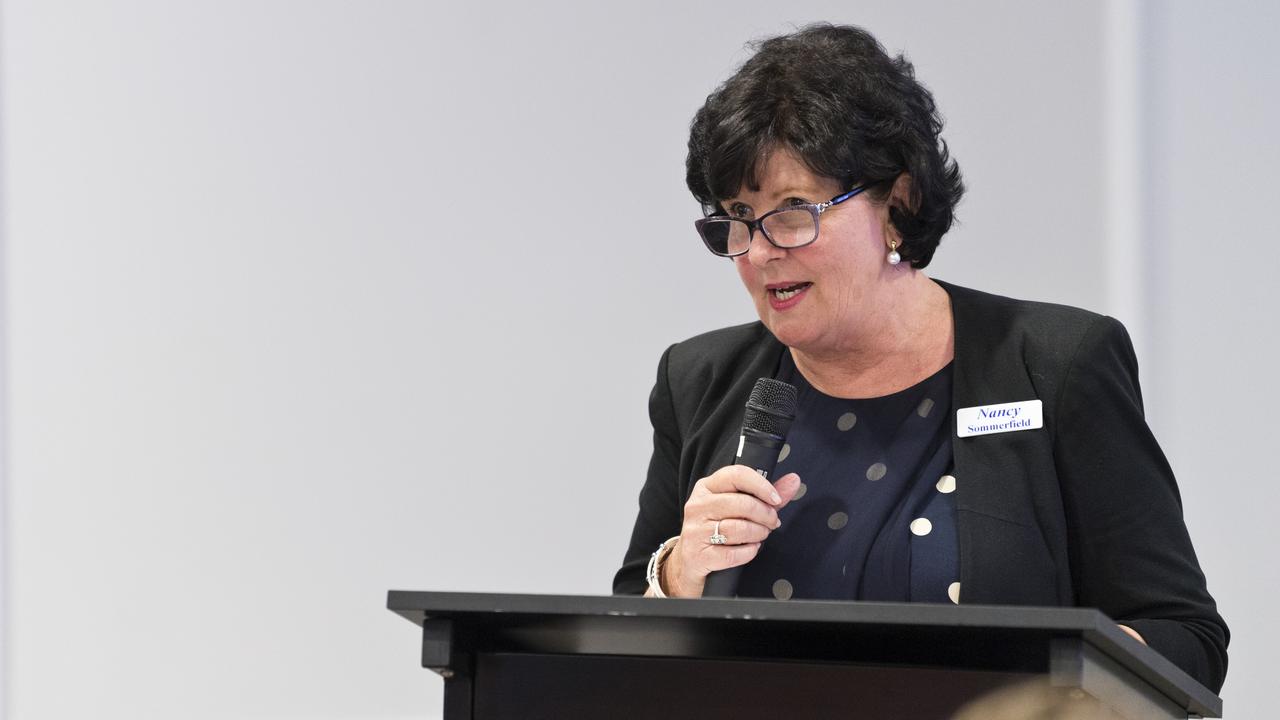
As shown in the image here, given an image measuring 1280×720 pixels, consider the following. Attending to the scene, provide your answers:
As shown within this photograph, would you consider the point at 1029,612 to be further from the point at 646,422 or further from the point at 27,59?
the point at 27,59

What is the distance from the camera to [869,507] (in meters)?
1.79

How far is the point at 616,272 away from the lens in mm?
2869

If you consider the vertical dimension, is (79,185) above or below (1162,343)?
above

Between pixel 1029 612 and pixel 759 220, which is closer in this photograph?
pixel 1029 612

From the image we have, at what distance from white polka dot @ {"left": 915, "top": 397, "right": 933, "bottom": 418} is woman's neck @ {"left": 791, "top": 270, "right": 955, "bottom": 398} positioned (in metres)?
0.04

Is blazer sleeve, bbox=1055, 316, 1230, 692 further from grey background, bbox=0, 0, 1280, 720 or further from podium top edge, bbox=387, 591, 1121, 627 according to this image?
grey background, bbox=0, 0, 1280, 720

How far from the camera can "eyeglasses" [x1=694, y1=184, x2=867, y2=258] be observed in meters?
1.76

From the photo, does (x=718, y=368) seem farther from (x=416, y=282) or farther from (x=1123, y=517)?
(x=416, y=282)

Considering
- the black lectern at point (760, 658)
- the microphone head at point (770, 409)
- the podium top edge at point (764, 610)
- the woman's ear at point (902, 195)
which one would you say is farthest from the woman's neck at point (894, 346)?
the podium top edge at point (764, 610)

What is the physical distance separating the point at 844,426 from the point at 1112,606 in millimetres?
434

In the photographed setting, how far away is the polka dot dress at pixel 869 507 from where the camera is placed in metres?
1.72

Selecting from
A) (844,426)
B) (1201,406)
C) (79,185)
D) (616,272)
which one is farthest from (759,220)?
(79,185)

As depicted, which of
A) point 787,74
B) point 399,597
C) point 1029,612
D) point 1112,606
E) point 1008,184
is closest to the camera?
point 1029,612

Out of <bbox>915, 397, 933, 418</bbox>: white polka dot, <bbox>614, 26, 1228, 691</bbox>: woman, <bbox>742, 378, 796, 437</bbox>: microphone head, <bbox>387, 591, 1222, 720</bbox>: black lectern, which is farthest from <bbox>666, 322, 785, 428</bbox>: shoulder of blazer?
<bbox>387, 591, 1222, 720</bbox>: black lectern
